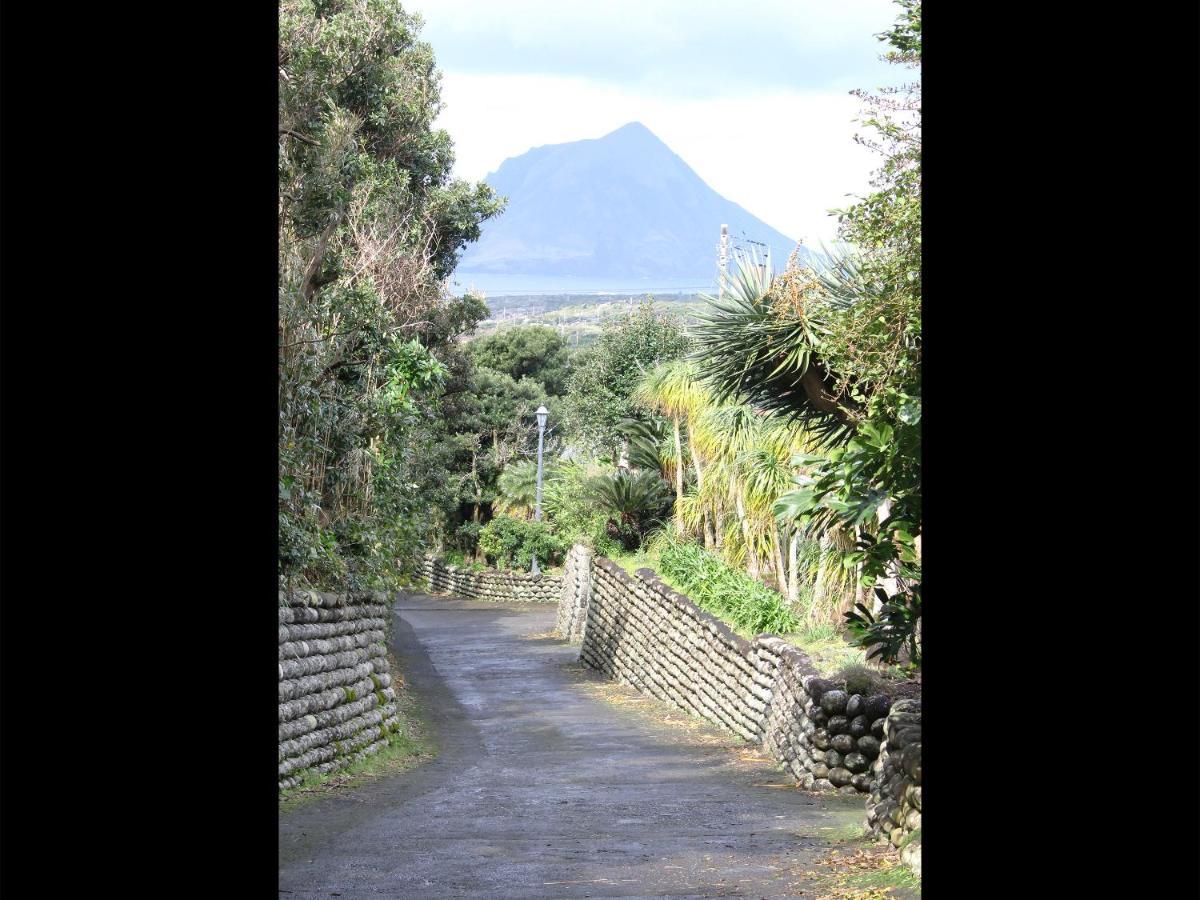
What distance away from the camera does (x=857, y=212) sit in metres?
9.18

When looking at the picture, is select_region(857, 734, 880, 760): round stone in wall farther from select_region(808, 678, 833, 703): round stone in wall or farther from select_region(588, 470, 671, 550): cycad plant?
select_region(588, 470, 671, 550): cycad plant

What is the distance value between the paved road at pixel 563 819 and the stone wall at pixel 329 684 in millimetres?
477

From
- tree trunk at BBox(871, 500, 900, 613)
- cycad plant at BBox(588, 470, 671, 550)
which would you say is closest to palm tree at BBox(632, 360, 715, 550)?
cycad plant at BBox(588, 470, 671, 550)

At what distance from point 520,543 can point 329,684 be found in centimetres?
2413

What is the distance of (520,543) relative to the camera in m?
34.8

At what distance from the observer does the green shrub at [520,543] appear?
34.1 meters

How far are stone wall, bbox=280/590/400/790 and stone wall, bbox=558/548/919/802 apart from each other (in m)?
3.45

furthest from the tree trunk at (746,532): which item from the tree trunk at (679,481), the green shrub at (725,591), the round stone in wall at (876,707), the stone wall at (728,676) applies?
the round stone in wall at (876,707)

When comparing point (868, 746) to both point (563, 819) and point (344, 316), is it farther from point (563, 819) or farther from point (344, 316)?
point (344, 316)

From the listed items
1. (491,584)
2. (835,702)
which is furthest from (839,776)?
(491,584)

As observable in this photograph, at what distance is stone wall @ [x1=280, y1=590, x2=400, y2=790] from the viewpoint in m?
9.74
